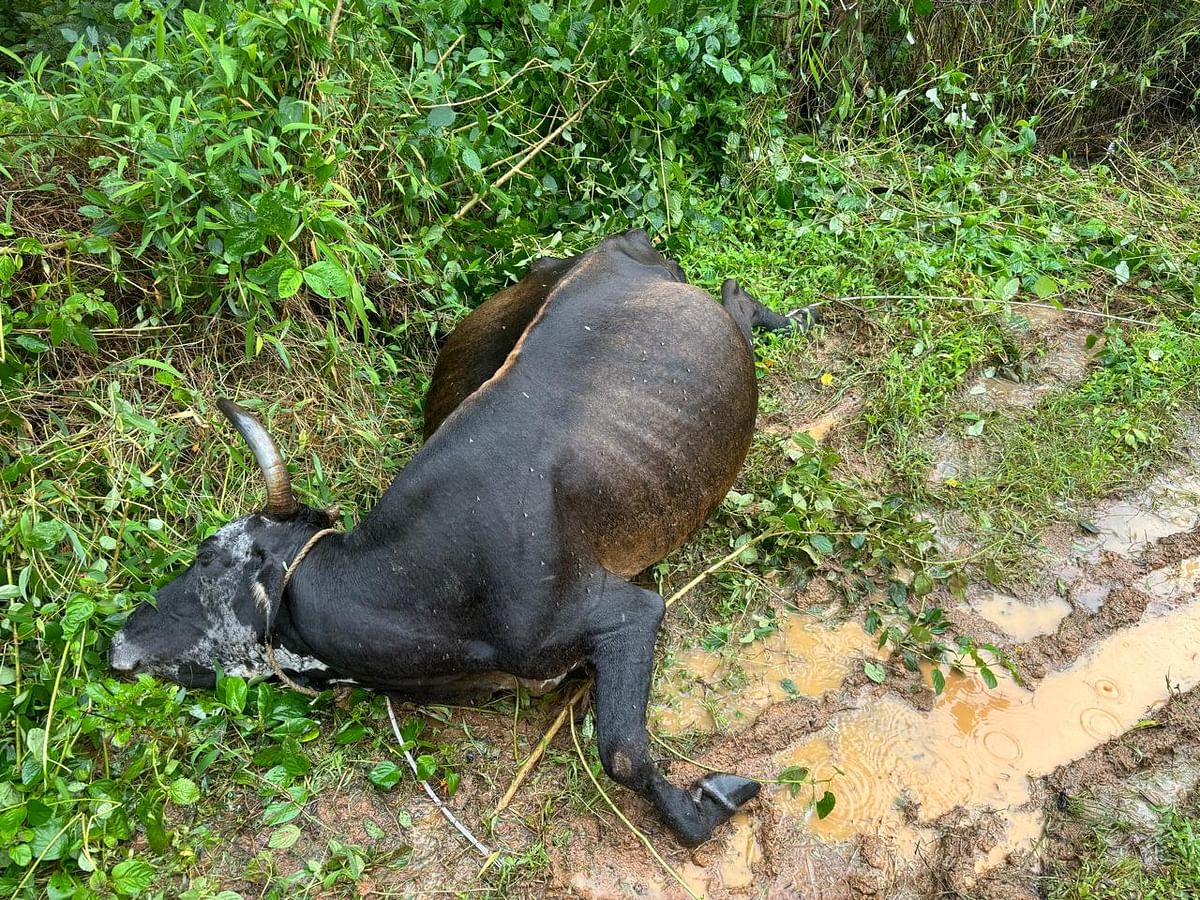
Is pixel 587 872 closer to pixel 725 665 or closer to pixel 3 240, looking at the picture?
pixel 725 665

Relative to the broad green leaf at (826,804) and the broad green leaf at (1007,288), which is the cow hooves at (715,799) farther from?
the broad green leaf at (1007,288)

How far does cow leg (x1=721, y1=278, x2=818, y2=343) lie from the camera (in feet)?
17.3

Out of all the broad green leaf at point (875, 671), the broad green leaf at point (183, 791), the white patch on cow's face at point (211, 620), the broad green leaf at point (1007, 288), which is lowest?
the broad green leaf at point (875, 671)

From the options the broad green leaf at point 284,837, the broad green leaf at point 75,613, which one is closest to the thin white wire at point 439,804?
the broad green leaf at point 284,837

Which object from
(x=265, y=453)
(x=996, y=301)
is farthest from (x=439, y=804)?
(x=996, y=301)

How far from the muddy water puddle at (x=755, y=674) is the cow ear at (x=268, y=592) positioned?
1.58 metres

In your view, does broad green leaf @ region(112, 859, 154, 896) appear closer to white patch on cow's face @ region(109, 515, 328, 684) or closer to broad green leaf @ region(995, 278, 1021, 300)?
white patch on cow's face @ region(109, 515, 328, 684)

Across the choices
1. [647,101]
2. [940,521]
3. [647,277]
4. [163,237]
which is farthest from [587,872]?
[647,101]

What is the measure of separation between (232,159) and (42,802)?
2.64 metres

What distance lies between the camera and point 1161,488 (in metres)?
4.71

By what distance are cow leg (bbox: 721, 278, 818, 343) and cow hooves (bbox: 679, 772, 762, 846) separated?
2510mm

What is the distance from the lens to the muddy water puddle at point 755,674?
3.89 metres

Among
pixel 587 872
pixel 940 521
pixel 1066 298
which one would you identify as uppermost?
pixel 1066 298

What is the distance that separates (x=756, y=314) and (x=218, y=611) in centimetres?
322
